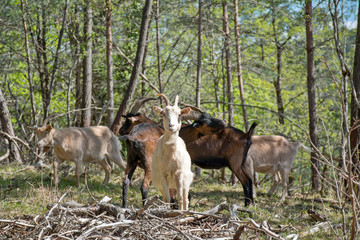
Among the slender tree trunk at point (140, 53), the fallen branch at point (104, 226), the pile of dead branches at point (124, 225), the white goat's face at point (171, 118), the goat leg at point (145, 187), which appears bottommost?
the goat leg at point (145, 187)

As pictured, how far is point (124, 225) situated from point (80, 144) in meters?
6.61

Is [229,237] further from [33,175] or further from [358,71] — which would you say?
[33,175]

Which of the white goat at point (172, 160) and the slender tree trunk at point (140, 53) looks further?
the slender tree trunk at point (140, 53)

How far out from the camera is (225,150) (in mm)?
10172

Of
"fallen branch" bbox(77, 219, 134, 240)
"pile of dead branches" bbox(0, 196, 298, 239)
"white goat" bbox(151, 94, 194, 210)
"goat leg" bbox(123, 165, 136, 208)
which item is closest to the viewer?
"fallen branch" bbox(77, 219, 134, 240)

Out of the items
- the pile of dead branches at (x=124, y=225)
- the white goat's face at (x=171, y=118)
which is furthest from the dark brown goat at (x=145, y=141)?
the pile of dead branches at (x=124, y=225)

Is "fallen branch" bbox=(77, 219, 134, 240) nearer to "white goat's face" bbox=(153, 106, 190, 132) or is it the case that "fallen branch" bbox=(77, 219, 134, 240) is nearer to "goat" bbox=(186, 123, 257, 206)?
"white goat's face" bbox=(153, 106, 190, 132)

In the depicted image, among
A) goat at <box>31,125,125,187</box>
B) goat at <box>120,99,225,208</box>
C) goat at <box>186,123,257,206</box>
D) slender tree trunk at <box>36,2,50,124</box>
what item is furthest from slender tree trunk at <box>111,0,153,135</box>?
slender tree trunk at <box>36,2,50,124</box>

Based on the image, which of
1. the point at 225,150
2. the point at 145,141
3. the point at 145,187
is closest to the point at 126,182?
the point at 145,187

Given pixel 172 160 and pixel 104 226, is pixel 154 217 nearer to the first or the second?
pixel 104 226

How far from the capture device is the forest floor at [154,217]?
5223 millimetres

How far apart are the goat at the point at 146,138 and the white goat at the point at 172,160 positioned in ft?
4.19

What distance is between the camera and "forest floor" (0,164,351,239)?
5223mm

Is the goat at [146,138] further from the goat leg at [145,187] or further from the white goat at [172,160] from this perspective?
the white goat at [172,160]
